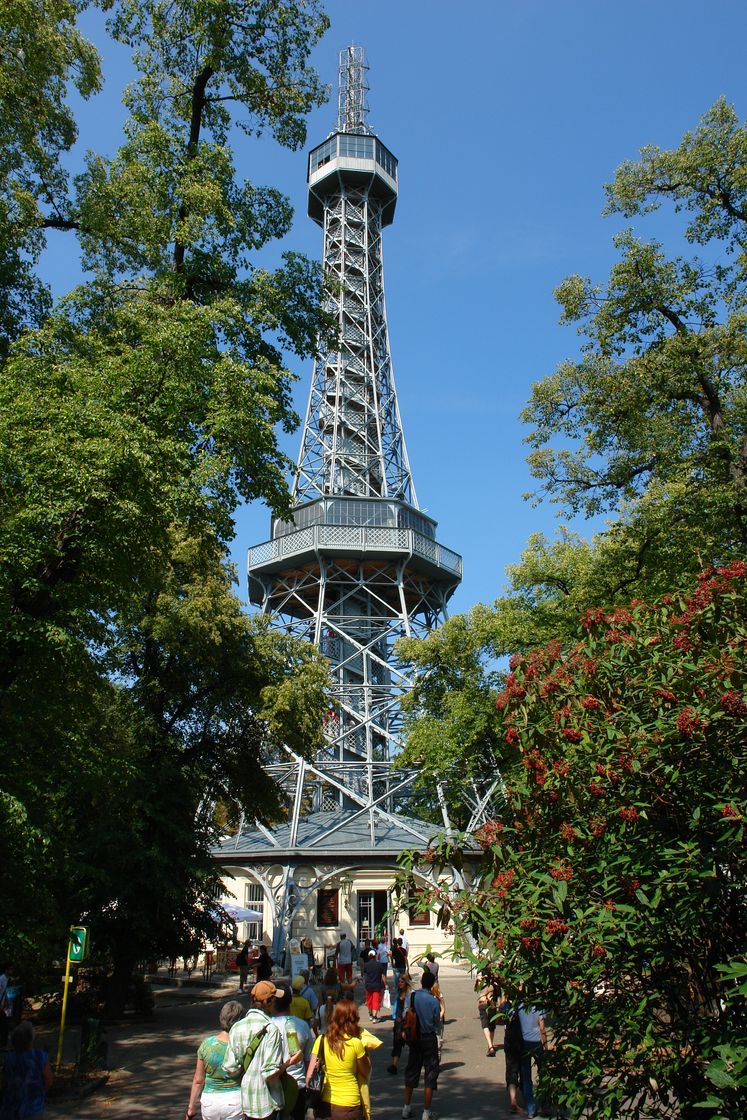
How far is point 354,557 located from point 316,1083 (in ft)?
109

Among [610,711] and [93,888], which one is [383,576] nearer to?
[93,888]

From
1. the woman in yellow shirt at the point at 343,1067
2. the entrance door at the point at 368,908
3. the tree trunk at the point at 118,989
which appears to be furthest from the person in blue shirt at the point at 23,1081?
the entrance door at the point at 368,908

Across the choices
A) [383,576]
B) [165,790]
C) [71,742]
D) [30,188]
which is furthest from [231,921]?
[383,576]

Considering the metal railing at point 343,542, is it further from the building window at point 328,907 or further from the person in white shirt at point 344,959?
the person in white shirt at point 344,959

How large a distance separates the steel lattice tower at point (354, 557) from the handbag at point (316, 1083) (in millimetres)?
15557

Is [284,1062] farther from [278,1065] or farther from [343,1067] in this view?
[343,1067]

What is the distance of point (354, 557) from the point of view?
4034 centimetres

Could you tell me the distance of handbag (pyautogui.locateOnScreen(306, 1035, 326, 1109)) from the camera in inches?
253

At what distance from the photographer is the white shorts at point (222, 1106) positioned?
566 centimetres

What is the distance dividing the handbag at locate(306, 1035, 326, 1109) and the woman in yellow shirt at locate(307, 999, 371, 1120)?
68 mm

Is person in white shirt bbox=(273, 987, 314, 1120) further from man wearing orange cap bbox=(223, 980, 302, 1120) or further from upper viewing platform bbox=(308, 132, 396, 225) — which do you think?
upper viewing platform bbox=(308, 132, 396, 225)

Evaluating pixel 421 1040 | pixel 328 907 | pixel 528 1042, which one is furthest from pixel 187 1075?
pixel 328 907

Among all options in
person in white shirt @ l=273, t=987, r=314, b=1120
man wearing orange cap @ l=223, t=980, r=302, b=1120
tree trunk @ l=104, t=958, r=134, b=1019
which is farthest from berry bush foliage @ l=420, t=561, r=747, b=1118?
tree trunk @ l=104, t=958, r=134, b=1019

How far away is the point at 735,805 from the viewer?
4602mm
